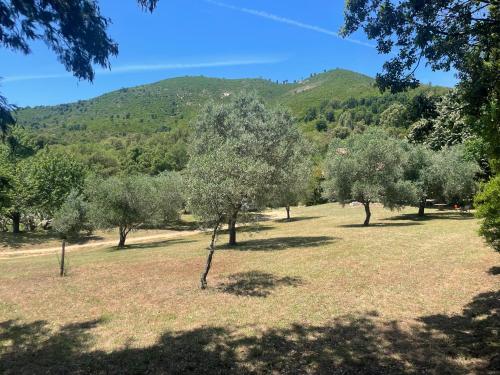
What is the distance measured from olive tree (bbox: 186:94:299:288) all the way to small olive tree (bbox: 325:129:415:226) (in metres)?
6.50

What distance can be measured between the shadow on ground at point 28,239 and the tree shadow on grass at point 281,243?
89.4 ft

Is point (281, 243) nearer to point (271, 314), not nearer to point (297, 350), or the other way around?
point (271, 314)

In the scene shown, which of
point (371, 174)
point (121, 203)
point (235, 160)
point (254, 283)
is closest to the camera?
point (254, 283)

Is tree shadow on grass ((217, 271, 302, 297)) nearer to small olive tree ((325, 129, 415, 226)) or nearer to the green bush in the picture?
the green bush

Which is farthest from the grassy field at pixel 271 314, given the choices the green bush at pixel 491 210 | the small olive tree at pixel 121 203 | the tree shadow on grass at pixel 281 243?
the small olive tree at pixel 121 203

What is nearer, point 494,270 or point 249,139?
point 494,270

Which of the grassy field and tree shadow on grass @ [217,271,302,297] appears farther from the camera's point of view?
tree shadow on grass @ [217,271,302,297]

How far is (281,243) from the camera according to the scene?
104 feet

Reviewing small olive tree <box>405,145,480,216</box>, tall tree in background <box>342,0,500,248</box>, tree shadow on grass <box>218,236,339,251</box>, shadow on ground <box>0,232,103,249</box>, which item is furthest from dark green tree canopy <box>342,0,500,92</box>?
shadow on ground <box>0,232,103,249</box>

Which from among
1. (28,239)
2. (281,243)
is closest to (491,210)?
(281,243)

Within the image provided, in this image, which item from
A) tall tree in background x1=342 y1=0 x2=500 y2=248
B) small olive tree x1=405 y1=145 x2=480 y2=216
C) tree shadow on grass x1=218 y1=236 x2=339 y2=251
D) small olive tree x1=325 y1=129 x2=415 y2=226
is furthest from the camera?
small olive tree x1=405 y1=145 x2=480 y2=216

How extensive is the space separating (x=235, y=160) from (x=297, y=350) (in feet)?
35.3

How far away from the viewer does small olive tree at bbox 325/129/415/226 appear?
126 feet

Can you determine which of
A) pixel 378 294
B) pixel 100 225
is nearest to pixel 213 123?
pixel 100 225
